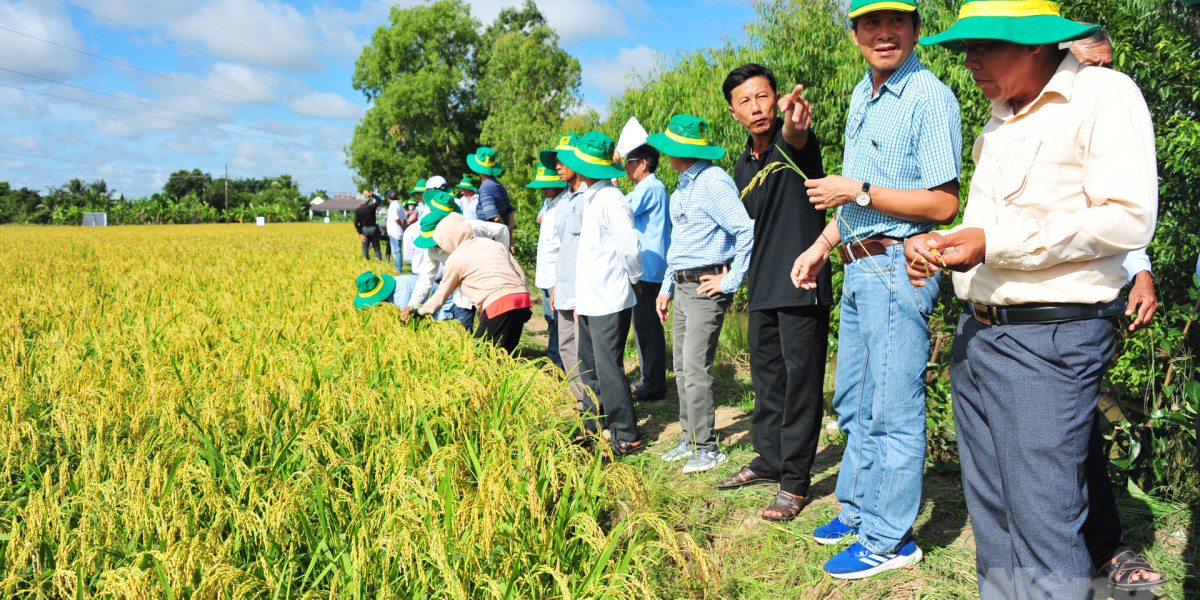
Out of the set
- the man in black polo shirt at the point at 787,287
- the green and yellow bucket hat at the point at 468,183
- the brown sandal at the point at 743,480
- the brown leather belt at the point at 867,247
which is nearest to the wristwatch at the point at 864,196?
the brown leather belt at the point at 867,247

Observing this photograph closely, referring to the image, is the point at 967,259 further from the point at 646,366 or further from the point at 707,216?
the point at 646,366

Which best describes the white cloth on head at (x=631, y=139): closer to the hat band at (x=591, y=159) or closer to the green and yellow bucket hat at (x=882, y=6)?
the hat band at (x=591, y=159)

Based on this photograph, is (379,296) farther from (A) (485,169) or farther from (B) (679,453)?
(B) (679,453)

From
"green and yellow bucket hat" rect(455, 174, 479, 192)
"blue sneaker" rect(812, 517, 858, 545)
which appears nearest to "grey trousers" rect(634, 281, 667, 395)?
"blue sneaker" rect(812, 517, 858, 545)

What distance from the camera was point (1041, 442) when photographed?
158cm

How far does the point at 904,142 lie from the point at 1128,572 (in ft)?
4.36

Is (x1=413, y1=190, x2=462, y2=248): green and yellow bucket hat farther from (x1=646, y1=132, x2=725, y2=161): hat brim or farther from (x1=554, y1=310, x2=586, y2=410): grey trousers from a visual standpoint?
(x1=646, y1=132, x2=725, y2=161): hat brim

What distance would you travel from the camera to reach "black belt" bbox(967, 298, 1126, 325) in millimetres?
1548

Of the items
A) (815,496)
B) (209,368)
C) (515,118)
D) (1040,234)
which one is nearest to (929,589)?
(815,496)

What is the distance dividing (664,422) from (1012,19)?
3127 millimetres

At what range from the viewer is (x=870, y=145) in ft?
7.35

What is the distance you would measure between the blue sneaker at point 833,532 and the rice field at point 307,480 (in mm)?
510

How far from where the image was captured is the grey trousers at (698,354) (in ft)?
10.9

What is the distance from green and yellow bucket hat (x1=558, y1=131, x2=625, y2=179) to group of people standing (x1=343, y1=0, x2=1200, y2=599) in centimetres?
1
